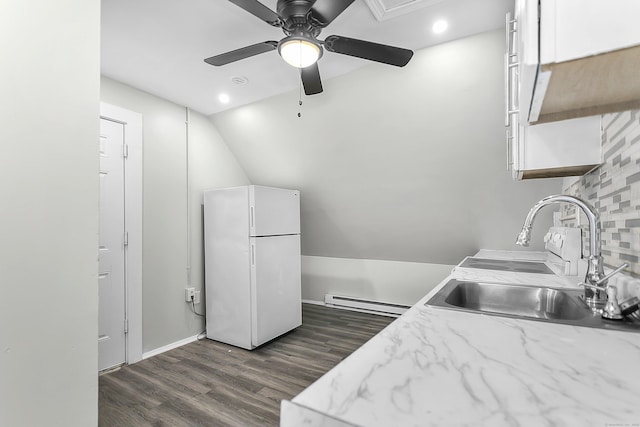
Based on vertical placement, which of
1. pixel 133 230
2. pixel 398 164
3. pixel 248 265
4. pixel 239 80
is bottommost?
pixel 248 265

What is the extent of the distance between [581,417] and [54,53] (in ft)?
5.84

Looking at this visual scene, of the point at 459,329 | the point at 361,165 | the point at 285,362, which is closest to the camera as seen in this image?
the point at 459,329

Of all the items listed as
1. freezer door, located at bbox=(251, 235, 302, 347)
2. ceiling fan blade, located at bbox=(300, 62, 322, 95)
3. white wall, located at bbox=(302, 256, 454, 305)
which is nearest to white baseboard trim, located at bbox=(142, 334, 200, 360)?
freezer door, located at bbox=(251, 235, 302, 347)

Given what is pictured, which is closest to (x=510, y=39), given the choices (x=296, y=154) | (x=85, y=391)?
(x=85, y=391)

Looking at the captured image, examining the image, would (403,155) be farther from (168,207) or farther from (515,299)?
(168,207)

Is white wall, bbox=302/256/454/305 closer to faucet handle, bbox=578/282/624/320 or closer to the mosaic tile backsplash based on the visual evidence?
the mosaic tile backsplash

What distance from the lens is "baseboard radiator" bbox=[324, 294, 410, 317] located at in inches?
151

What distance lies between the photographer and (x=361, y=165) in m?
3.21

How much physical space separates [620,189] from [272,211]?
2.63m

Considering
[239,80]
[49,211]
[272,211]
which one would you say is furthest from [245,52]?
[272,211]

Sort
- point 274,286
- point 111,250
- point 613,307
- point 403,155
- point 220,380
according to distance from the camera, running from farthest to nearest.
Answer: point 274,286 → point 403,155 → point 111,250 → point 220,380 → point 613,307

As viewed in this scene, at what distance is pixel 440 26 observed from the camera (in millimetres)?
1997

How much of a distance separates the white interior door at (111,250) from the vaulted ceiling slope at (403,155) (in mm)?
1176

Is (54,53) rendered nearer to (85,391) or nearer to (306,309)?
(85,391)
